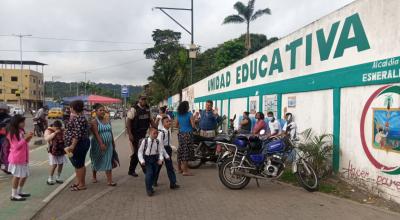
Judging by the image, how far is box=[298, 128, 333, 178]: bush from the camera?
8.81 meters

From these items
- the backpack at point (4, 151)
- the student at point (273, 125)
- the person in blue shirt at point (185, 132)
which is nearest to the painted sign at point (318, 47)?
the student at point (273, 125)

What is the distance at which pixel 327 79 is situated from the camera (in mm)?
9406

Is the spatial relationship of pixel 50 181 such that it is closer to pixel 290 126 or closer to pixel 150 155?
pixel 150 155

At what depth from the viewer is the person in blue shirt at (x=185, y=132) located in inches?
389

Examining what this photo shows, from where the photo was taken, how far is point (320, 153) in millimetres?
8805

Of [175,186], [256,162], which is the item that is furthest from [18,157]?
[256,162]

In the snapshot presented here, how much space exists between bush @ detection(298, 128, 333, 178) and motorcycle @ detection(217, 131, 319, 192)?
669 millimetres

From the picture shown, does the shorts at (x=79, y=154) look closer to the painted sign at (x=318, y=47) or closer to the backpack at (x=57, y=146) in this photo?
the backpack at (x=57, y=146)

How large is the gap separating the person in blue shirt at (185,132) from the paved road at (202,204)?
4.03ft

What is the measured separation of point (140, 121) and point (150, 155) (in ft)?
5.56

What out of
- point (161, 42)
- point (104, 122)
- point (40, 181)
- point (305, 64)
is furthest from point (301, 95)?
point (161, 42)

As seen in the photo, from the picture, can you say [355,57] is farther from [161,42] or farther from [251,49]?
[161,42]

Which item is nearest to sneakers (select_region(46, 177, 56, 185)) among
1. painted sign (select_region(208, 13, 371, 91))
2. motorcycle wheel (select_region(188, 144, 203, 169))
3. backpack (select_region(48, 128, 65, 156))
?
backpack (select_region(48, 128, 65, 156))

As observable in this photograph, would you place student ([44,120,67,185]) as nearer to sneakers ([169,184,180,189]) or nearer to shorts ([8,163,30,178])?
shorts ([8,163,30,178])
